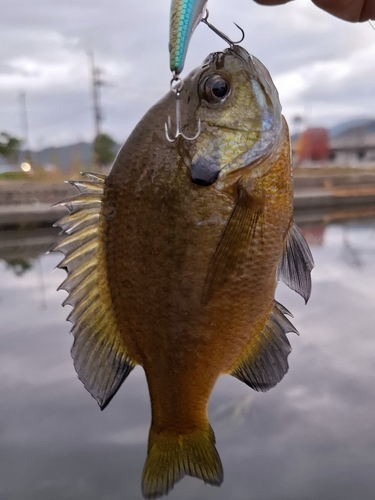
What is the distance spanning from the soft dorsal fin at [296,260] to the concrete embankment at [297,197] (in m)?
8.46

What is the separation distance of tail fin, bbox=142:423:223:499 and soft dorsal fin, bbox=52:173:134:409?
0.63 ft

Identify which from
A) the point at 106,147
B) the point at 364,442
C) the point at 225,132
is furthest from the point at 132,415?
the point at 106,147

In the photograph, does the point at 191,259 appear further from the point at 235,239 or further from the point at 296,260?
the point at 296,260

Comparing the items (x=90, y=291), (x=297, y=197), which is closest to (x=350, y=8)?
(x=90, y=291)

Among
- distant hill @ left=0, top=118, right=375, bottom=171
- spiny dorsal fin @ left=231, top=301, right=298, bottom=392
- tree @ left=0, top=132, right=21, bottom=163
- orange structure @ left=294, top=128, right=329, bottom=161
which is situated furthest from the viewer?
orange structure @ left=294, top=128, right=329, bottom=161

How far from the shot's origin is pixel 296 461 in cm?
333

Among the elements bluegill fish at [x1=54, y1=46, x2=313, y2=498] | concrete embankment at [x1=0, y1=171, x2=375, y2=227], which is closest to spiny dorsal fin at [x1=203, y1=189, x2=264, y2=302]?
bluegill fish at [x1=54, y1=46, x2=313, y2=498]

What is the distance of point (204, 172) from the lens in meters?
1.03

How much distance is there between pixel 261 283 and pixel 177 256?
208mm

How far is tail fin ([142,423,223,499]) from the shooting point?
110 centimetres

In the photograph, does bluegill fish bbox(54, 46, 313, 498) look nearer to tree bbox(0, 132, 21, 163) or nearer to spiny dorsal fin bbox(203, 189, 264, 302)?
spiny dorsal fin bbox(203, 189, 264, 302)

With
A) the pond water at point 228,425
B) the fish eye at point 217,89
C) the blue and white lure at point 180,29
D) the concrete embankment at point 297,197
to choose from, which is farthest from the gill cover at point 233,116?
the concrete embankment at point 297,197

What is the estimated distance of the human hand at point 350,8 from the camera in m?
1.80

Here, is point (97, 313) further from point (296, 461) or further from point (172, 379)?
point (296, 461)
